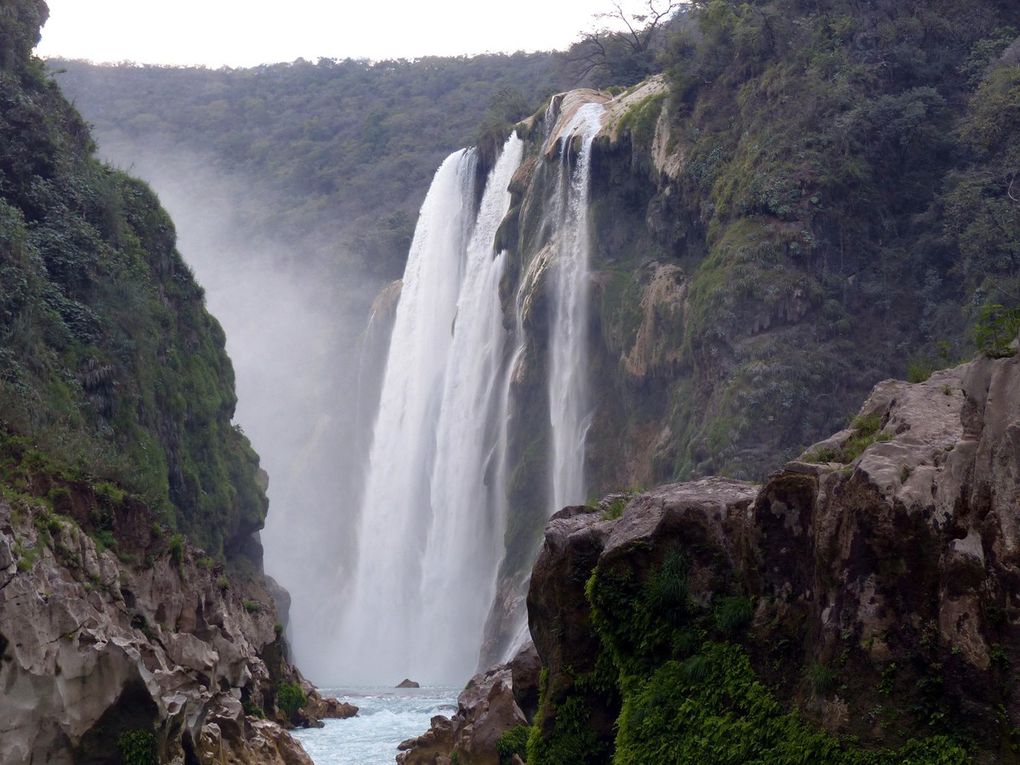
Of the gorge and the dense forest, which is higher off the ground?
the dense forest

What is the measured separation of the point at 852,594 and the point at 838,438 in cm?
263

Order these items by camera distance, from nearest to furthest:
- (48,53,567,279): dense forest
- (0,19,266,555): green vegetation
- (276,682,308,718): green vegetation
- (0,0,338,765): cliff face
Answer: (0,0,338,765): cliff face < (0,19,266,555): green vegetation < (276,682,308,718): green vegetation < (48,53,567,279): dense forest

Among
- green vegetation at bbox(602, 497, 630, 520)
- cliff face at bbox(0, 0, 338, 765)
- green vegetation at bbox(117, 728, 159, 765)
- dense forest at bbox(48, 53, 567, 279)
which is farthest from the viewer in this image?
dense forest at bbox(48, 53, 567, 279)

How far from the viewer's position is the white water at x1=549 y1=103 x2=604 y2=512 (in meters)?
40.8

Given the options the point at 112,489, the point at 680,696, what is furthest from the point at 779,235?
the point at 680,696

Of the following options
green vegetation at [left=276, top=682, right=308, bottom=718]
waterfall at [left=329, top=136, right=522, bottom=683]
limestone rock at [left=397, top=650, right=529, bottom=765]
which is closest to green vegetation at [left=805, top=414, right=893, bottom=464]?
limestone rock at [left=397, top=650, right=529, bottom=765]


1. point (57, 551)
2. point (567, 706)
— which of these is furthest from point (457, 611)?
point (567, 706)

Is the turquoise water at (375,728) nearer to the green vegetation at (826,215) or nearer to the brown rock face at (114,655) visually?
the brown rock face at (114,655)

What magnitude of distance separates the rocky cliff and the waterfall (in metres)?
31.8

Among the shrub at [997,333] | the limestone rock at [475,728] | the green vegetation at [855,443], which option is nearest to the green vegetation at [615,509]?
the limestone rock at [475,728]

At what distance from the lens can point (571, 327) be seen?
42.4 metres

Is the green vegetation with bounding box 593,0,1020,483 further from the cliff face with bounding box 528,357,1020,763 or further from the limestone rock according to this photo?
the cliff face with bounding box 528,357,1020,763

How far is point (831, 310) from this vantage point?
32.8 m

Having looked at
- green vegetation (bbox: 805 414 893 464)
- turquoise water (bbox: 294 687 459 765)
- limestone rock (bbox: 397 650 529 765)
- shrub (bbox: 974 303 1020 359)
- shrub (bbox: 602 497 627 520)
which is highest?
shrub (bbox: 974 303 1020 359)
